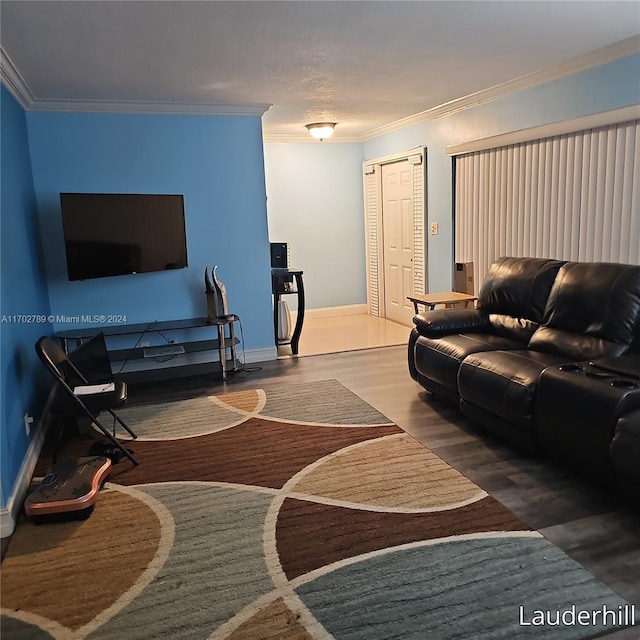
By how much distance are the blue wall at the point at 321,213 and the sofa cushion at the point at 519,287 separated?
3.49 metres

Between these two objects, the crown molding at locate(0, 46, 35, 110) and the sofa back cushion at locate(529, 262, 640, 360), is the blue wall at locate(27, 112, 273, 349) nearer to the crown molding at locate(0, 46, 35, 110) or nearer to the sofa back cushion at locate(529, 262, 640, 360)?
the crown molding at locate(0, 46, 35, 110)

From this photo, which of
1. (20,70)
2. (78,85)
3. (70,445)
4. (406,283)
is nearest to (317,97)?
(78,85)

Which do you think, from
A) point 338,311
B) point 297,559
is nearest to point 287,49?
point 297,559

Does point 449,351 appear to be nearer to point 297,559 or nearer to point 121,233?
point 297,559

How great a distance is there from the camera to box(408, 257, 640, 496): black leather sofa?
106 inches

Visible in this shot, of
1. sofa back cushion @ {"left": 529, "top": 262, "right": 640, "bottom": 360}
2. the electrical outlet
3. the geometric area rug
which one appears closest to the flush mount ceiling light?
sofa back cushion @ {"left": 529, "top": 262, "right": 640, "bottom": 360}

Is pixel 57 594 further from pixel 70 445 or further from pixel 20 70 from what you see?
pixel 20 70

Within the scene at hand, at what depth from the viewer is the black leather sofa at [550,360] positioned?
269 cm

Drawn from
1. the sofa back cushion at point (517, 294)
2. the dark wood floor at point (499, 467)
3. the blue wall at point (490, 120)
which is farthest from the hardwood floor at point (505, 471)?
the blue wall at point (490, 120)

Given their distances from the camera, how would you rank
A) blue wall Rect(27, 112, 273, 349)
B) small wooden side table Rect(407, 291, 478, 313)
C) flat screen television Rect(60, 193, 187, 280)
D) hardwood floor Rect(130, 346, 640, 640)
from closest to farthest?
hardwood floor Rect(130, 346, 640, 640), flat screen television Rect(60, 193, 187, 280), blue wall Rect(27, 112, 273, 349), small wooden side table Rect(407, 291, 478, 313)

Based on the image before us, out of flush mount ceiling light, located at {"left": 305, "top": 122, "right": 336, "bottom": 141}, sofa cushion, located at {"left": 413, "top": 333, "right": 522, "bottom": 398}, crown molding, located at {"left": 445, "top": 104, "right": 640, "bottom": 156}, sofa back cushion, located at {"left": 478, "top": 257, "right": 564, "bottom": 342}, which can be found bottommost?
sofa cushion, located at {"left": 413, "top": 333, "right": 522, "bottom": 398}

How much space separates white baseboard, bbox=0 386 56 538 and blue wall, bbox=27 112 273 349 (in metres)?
1.39

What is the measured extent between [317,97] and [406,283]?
8.92 ft

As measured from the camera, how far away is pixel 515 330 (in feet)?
13.4
